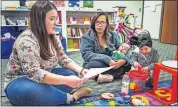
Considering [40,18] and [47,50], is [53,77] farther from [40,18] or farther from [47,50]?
[40,18]

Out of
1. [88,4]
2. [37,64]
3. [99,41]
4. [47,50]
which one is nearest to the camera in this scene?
[37,64]

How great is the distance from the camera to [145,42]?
1.62m

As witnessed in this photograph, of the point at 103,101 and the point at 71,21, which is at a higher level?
the point at 71,21

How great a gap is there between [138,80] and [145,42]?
34cm

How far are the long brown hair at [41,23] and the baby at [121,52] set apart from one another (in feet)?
2.68

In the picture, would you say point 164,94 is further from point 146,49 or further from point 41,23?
point 41,23

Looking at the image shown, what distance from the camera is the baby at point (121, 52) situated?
6.02ft

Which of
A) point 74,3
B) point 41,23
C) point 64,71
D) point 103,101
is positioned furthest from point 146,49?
point 74,3

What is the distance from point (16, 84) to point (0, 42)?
6.36 feet

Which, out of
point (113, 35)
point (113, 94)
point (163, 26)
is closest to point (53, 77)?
point (113, 94)

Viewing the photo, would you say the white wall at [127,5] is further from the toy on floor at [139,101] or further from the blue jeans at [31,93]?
the blue jeans at [31,93]

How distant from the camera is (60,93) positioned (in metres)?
1.25

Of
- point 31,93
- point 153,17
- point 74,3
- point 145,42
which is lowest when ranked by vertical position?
point 31,93

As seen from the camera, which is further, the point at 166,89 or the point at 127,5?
the point at 127,5
